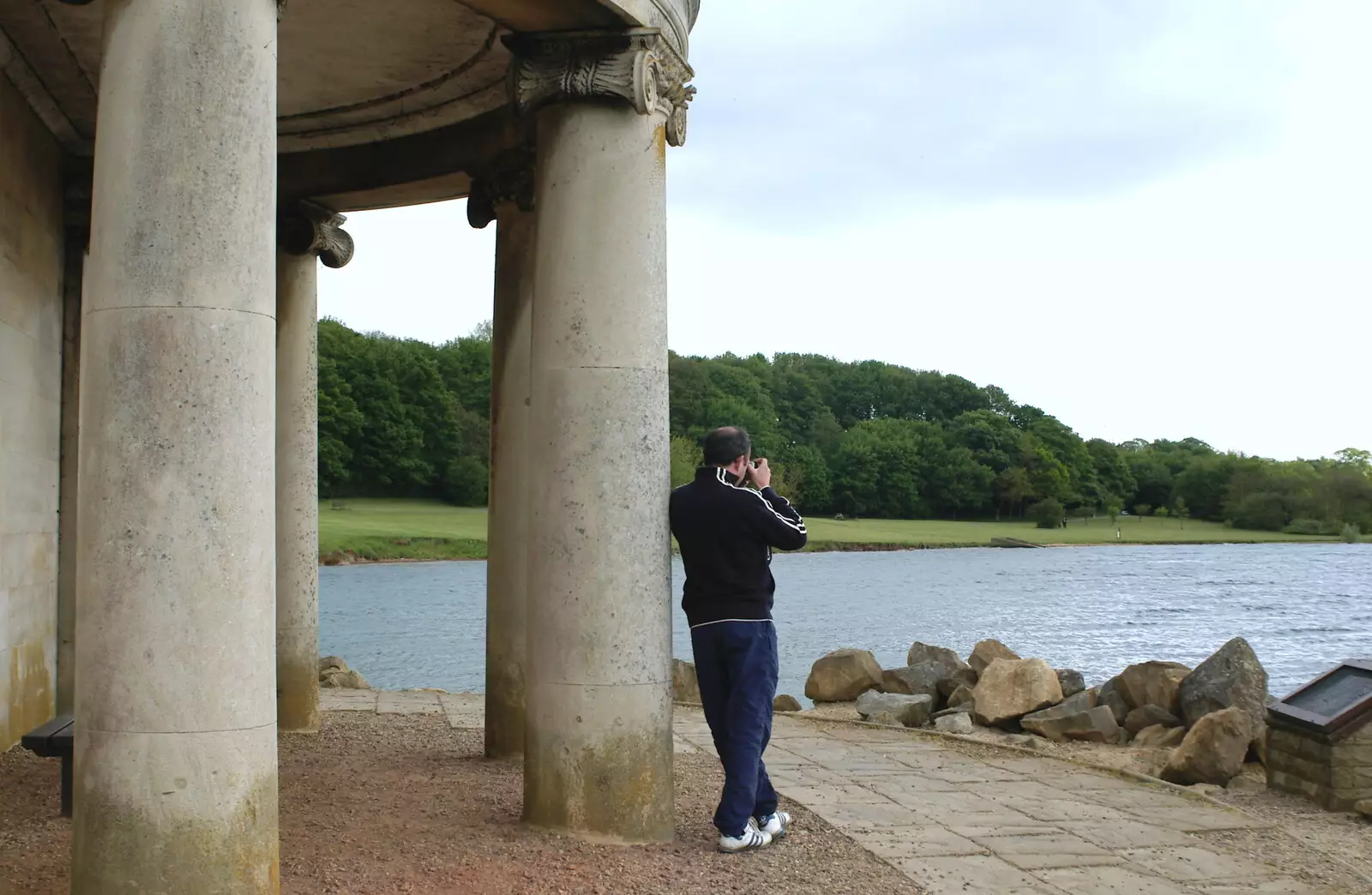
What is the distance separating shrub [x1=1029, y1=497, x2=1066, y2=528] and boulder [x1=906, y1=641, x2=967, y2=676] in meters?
105

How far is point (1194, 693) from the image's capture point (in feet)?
40.9

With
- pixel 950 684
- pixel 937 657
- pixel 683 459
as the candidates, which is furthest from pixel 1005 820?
pixel 683 459

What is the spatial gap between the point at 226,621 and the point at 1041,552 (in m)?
101

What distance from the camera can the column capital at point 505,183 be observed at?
910 cm

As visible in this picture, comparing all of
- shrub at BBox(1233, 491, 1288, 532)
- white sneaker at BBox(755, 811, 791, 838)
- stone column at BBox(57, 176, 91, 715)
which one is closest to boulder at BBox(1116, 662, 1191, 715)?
white sneaker at BBox(755, 811, 791, 838)

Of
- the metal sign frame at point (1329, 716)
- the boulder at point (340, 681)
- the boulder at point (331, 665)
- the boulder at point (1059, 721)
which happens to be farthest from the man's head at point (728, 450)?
the boulder at point (331, 665)

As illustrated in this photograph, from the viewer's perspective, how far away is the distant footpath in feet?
231

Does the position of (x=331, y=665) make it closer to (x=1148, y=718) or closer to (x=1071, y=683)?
(x=1071, y=683)

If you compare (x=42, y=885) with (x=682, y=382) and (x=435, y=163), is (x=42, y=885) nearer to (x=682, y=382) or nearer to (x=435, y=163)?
(x=435, y=163)

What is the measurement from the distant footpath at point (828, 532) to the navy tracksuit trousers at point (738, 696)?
62.4 m

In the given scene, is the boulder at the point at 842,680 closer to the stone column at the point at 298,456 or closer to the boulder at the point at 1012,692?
the boulder at the point at 1012,692

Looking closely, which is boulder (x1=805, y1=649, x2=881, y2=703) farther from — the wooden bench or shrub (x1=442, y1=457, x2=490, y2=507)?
shrub (x1=442, y1=457, x2=490, y2=507)

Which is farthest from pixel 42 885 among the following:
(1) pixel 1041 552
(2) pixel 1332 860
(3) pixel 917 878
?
(1) pixel 1041 552

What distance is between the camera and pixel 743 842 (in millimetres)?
6836
